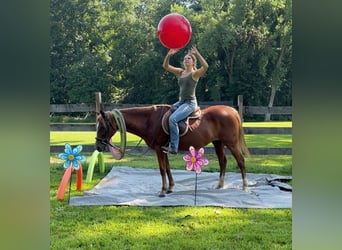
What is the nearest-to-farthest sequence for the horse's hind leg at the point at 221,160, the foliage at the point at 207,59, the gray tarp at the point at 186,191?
the gray tarp at the point at 186,191 < the horse's hind leg at the point at 221,160 < the foliage at the point at 207,59

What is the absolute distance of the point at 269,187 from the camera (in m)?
5.20

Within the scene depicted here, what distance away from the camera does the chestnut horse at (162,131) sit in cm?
500

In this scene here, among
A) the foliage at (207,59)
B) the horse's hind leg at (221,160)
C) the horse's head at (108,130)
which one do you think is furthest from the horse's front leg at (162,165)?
the foliage at (207,59)

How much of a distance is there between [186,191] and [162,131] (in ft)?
2.74

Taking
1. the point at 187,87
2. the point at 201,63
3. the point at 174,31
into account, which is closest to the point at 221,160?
the point at 187,87

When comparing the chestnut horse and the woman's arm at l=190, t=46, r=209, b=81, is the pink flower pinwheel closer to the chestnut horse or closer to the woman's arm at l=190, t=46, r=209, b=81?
the chestnut horse

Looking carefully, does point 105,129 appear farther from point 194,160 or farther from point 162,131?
point 194,160

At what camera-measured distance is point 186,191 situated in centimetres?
507

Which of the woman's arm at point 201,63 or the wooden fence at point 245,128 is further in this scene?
the wooden fence at point 245,128

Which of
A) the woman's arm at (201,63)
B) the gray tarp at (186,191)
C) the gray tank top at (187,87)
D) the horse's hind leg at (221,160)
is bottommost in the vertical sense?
the gray tarp at (186,191)

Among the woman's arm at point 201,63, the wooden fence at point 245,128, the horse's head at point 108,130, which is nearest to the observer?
the woman's arm at point 201,63

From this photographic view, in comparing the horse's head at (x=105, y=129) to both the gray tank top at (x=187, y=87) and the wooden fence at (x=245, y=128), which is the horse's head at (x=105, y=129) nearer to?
the gray tank top at (x=187, y=87)
